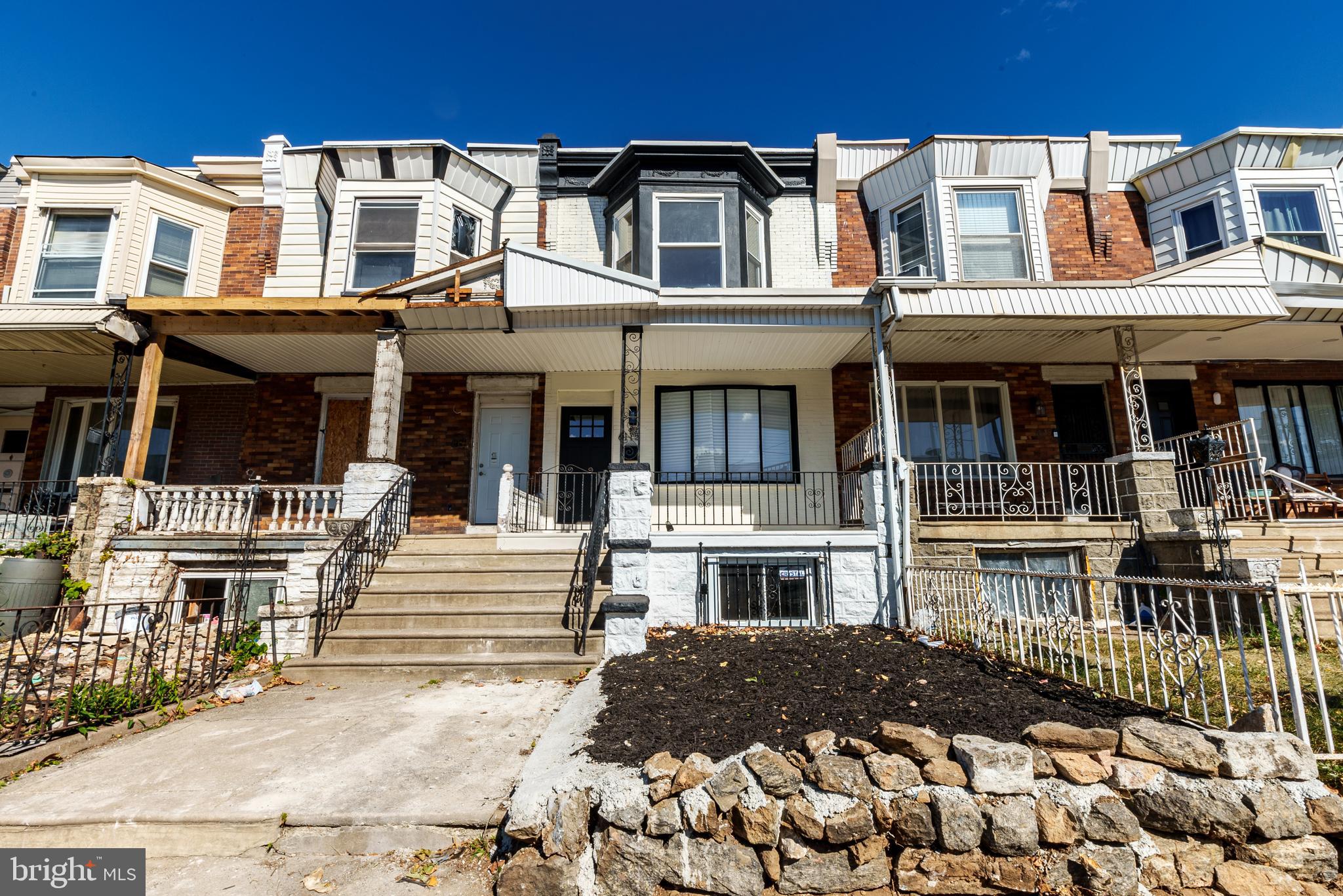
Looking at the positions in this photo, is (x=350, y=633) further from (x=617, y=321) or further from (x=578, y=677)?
(x=617, y=321)

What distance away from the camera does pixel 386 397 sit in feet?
29.7

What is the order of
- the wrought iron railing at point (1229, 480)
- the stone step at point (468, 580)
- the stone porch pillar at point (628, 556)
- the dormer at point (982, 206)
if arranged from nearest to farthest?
1. the stone porch pillar at point (628, 556)
2. the stone step at point (468, 580)
3. the wrought iron railing at point (1229, 480)
4. the dormer at point (982, 206)

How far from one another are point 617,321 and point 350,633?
5106 millimetres

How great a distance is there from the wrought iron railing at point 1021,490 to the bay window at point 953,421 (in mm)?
343

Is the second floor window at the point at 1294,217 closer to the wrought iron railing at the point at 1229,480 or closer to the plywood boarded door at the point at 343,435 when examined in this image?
the wrought iron railing at the point at 1229,480

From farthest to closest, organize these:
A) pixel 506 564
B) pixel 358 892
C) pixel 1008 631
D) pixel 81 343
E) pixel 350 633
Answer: pixel 81 343 → pixel 506 564 → pixel 350 633 → pixel 1008 631 → pixel 358 892

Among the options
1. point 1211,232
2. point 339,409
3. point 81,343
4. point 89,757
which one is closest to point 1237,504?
point 1211,232

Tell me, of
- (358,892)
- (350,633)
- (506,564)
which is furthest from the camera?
(506,564)

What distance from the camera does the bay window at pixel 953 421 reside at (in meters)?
11.4

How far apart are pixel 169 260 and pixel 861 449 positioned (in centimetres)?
1268

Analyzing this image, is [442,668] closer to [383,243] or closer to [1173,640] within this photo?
[1173,640]

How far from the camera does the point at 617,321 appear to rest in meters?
8.98

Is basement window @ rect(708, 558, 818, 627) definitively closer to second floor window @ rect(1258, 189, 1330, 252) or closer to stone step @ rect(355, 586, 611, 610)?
stone step @ rect(355, 586, 611, 610)

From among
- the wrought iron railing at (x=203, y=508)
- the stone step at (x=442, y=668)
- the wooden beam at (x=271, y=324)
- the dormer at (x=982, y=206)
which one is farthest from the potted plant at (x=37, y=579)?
the dormer at (x=982, y=206)
